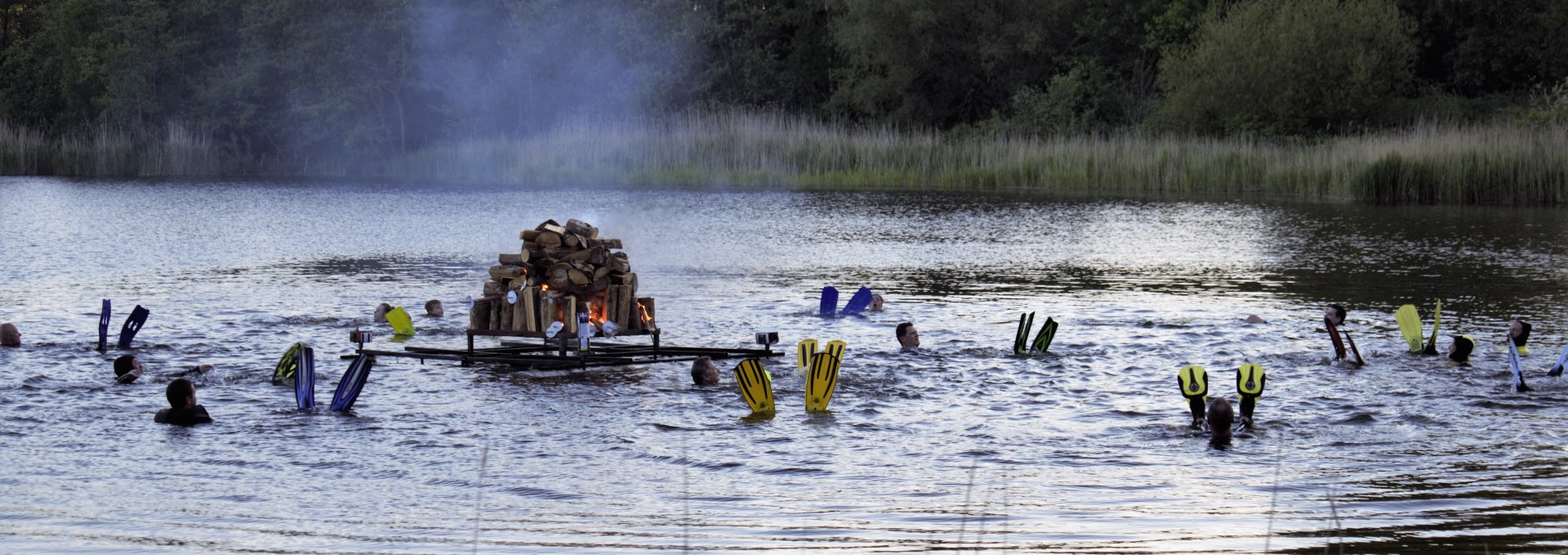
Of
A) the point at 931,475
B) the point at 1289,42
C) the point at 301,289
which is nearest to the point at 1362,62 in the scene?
the point at 1289,42

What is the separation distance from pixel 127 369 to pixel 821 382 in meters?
4.39

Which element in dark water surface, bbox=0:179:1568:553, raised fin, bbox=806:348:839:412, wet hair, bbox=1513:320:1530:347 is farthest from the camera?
wet hair, bbox=1513:320:1530:347

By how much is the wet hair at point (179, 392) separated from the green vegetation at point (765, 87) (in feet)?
105

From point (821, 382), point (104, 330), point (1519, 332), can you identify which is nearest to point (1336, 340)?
point (1519, 332)

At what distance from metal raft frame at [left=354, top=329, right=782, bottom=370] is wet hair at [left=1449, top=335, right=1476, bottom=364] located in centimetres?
457

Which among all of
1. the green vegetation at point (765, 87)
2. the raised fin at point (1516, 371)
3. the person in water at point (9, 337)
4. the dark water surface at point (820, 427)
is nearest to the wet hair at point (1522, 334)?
the dark water surface at point (820, 427)

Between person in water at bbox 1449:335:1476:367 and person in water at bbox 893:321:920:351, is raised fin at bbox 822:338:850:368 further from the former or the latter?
person in water at bbox 1449:335:1476:367

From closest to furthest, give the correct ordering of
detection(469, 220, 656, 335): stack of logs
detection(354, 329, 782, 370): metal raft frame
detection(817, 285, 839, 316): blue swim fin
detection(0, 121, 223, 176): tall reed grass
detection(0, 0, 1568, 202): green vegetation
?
detection(354, 329, 782, 370): metal raft frame → detection(469, 220, 656, 335): stack of logs → detection(817, 285, 839, 316): blue swim fin → detection(0, 0, 1568, 202): green vegetation → detection(0, 121, 223, 176): tall reed grass

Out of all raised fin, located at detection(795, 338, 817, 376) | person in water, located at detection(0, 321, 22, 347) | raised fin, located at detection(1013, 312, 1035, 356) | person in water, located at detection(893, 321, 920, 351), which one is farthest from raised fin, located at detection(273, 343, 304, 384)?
raised fin, located at detection(1013, 312, 1035, 356)

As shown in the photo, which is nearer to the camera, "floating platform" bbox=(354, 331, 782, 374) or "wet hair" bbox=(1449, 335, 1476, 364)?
"floating platform" bbox=(354, 331, 782, 374)

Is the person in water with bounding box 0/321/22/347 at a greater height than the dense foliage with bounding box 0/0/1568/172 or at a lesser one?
lesser

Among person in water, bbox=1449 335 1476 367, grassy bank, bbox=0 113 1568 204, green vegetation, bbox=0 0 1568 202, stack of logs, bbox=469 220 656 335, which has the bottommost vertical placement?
person in water, bbox=1449 335 1476 367

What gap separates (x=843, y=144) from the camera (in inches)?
1741

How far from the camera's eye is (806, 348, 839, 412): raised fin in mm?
9212
